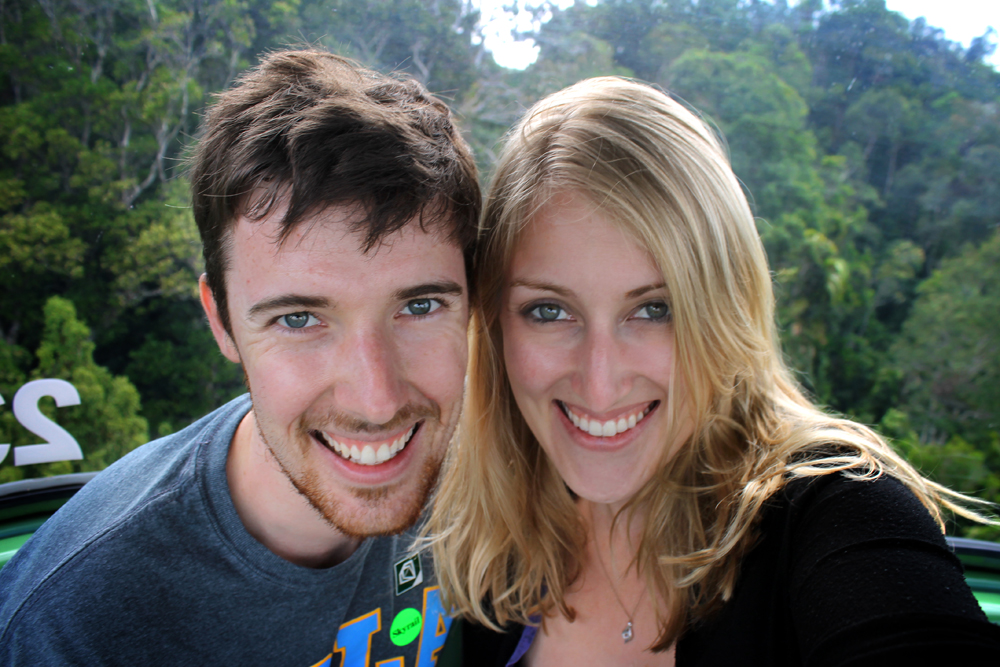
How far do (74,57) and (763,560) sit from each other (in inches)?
107

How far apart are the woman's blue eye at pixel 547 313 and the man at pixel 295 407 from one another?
165mm

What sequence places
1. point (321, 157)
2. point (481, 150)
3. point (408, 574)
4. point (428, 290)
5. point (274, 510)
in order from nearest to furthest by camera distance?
1. point (321, 157)
2. point (428, 290)
3. point (274, 510)
4. point (408, 574)
5. point (481, 150)

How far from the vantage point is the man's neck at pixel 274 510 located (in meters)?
1.30

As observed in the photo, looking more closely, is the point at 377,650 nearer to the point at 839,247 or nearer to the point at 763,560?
the point at 763,560

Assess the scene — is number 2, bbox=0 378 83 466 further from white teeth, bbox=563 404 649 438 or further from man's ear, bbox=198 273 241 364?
white teeth, bbox=563 404 649 438

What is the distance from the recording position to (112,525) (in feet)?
3.76

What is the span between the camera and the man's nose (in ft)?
3.68

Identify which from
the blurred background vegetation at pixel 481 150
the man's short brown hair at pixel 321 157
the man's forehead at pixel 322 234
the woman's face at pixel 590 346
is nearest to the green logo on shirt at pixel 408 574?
the woman's face at pixel 590 346

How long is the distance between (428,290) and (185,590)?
0.77 meters

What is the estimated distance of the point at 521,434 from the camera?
5.20ft

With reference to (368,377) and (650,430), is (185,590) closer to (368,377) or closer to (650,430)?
(368,377)

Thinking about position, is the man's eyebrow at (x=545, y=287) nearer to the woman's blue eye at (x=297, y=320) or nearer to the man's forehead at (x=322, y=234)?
the man's forehead at (x=322, y=234)

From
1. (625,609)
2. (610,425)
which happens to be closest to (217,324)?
(610,425)

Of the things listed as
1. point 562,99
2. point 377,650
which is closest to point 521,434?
point 377,650
